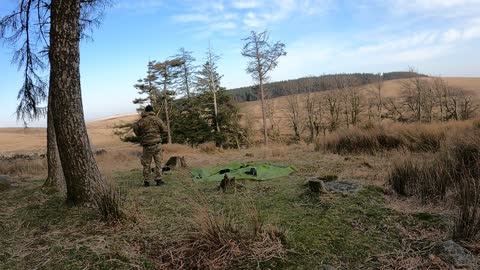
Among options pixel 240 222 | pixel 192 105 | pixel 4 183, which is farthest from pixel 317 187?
pixel 192 105

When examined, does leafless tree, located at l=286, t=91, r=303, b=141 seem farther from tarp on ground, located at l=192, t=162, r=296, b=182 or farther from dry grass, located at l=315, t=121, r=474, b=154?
tarp on ground, located at l=192, t=162, r=296, b=182

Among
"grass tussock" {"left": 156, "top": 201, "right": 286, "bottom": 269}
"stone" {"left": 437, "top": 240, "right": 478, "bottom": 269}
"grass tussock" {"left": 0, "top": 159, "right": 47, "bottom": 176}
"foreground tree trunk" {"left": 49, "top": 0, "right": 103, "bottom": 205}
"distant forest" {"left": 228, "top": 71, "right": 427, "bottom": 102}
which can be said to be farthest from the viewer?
"distant forest" {"left": 228, "top": 71, "right": 427, "bottom": 102}

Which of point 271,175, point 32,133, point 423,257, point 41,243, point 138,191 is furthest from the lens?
point 32,133

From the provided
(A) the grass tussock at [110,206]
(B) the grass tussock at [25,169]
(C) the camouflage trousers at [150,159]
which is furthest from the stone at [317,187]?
(B) the grass tussock at [25,169]

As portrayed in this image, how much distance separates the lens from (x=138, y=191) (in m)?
6.89

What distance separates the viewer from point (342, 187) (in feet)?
19.2

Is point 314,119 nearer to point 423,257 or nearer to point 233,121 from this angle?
point 233,121

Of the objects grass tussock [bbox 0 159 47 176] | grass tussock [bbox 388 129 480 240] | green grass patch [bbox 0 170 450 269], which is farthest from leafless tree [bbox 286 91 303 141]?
green grass patch [bbox 0 170 450 269]

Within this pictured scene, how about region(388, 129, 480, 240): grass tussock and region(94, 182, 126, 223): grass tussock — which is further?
region(94, 182, 126, 223): grass tussock

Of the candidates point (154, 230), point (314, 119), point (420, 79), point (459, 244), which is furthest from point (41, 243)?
point (420, 79)

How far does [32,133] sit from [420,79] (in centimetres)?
8337

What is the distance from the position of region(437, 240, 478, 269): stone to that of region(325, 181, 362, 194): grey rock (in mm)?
2178

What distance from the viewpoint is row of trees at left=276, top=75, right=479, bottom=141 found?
4159 centimetres

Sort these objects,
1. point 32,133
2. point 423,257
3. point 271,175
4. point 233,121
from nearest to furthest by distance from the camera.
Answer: point 423,257, point 271,175, point 233,121, point 32,133
